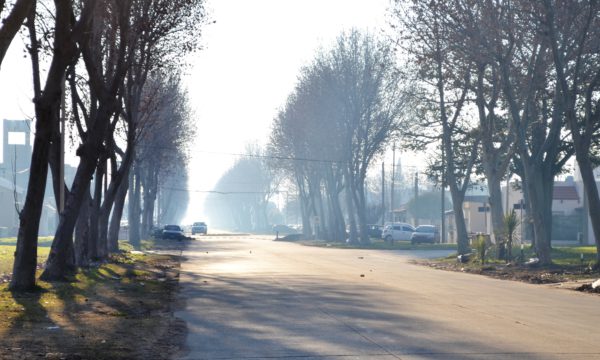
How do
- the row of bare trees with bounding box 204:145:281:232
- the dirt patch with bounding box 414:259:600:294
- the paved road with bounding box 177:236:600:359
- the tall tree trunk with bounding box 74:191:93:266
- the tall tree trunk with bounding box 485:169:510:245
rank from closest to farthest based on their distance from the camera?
1. the paved road with bounding box 177:236:600:359
2. the dirt patch with bounding box 414:259:600:294
3. the tall tree trunk with bounding box 74:191:93:266
4. the tall tree trunk with bounding box 485:169:510:245
5. the row of bare trees with bounding box 204:145:281:232

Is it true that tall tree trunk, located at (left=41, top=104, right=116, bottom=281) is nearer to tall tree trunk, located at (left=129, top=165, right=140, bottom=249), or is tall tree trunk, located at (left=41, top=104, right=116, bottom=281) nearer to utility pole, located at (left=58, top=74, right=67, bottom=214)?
utility pole, located at (left=58, top=74, right=67, bottom=214)

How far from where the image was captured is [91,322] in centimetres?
1514

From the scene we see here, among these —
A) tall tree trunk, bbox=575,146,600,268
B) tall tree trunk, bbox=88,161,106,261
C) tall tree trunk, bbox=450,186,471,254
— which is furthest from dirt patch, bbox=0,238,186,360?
tall tree trunk, bbox=450,186,471,254

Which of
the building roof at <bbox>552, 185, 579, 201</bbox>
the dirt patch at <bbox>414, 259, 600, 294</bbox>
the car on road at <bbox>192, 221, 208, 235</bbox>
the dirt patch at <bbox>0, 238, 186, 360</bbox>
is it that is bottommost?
the dirt patch at <bbox>0, 238, 186, 360</bbox>

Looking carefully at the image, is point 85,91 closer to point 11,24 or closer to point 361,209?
point 11,24

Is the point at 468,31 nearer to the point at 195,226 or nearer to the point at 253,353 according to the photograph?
the point at 253,353

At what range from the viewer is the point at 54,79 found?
61.8 ft

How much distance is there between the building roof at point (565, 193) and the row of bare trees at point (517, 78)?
21527 millimetres

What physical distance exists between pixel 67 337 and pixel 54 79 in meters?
7.23

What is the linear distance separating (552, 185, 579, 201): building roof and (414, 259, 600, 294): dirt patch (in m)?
34.9

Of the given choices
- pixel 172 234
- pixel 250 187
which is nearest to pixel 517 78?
pixel 172 234

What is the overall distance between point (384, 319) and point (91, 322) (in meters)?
4.70

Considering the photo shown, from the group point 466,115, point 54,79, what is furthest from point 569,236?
point 54,79

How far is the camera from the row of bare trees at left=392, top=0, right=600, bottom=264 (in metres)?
29.9
